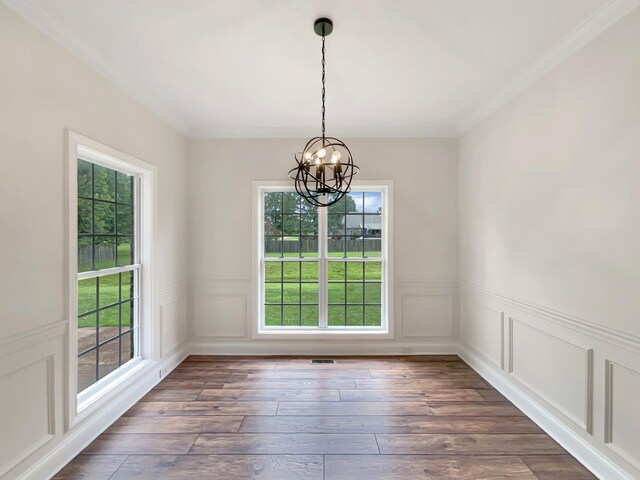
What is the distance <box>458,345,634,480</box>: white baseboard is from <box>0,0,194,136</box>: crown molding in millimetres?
4044

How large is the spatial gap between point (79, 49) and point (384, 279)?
11.2 feet

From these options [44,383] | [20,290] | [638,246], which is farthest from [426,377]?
[20,290]

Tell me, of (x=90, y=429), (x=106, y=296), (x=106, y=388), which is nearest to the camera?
(x=90, y=429)

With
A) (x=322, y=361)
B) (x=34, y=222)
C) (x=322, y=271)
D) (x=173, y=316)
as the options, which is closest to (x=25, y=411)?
(x=34, y=222)

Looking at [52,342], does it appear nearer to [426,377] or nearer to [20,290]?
[20,290]

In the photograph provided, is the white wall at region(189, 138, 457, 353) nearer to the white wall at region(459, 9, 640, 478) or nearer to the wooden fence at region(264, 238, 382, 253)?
the wooden fence at region(264, 238, 382, 253)

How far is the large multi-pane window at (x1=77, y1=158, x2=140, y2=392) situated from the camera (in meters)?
2.22

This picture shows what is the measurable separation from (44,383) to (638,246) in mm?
3369

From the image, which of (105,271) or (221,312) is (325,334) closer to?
(221,312)

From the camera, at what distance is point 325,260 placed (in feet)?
12.5

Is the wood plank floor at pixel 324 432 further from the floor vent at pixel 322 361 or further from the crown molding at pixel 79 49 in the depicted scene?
the crown molding at pixel 79 49

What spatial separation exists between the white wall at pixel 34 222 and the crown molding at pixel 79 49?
42mm

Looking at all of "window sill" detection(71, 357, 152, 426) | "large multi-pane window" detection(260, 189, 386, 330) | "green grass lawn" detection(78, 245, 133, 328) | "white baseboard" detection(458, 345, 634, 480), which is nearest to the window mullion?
"large multi-pane window" detection(260, 189, 386, 330)

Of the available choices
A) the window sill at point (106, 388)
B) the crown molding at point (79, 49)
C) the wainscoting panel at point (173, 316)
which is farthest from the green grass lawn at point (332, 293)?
the crown molding at point (79, 49)
